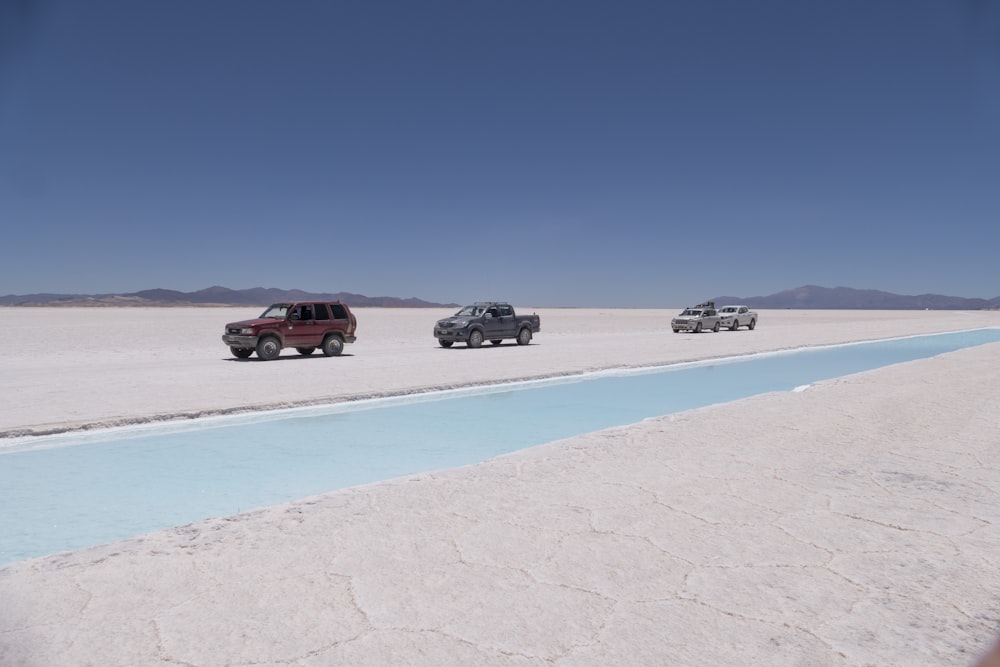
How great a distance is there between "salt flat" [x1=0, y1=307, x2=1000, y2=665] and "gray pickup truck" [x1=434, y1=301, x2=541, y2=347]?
1869cm

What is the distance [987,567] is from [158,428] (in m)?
10.7

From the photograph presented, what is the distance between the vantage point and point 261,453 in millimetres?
9680

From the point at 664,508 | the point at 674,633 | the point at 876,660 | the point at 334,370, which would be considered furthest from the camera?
the point at 334,370

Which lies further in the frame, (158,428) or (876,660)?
(158,428)

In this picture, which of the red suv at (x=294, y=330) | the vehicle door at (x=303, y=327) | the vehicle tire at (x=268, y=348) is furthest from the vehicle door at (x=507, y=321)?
the vehicle tire at (x=268, y=348)

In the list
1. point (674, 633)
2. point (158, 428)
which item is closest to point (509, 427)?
point (158, 428)

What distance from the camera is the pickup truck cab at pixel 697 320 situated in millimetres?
43812

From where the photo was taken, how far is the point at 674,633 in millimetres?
3809

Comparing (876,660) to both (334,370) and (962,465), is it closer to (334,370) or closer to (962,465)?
(962,465)

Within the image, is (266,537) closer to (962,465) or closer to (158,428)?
(158,428)

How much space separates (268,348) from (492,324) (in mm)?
9966

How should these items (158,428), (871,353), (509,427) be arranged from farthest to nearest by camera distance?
(871,353) < (509,427) < (158,428)

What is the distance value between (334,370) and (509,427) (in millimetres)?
8388

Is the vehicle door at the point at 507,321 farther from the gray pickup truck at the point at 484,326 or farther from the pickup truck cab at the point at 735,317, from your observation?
the pickup truck cab at the point at 735,317
